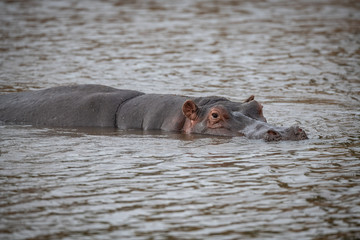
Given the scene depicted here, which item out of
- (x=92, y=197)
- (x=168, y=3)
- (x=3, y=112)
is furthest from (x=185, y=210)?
(x=168, y=3)

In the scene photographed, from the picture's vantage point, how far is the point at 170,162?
8.59 m

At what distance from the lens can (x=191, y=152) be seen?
9.13 m

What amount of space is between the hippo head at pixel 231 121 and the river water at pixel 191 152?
0.16 metres

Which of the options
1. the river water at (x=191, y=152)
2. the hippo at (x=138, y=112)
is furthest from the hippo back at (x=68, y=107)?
the river water at (x=191, y=152)

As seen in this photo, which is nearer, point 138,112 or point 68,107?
point 138,112

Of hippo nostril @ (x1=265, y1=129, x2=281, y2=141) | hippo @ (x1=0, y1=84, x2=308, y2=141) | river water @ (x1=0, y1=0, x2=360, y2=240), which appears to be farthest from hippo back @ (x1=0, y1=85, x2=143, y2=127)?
hippo nostril @ (x1=265, y1=129, x2=281, y2=141)

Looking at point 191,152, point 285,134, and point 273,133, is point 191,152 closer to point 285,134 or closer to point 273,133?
point 273,133

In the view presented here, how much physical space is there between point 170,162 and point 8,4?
23.3m

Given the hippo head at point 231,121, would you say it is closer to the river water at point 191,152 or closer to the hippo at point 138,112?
the hippo at point 138,112

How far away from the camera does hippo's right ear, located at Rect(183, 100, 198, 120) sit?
10.1 meters

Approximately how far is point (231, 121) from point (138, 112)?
5.24 feet

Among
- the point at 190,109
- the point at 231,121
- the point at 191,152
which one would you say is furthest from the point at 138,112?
the point at 191,152

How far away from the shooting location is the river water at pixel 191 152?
20.8ft

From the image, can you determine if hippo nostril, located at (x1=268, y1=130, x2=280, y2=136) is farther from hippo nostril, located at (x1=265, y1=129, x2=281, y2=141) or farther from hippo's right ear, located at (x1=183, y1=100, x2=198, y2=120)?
hippo's right ear, located at (x1=183, y1=100, x2=198, y2=120)
